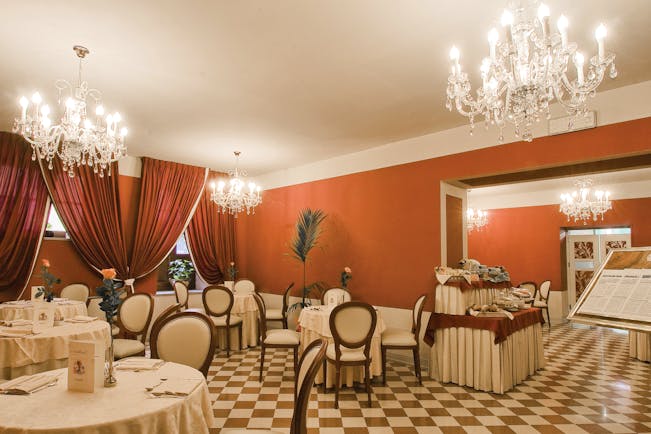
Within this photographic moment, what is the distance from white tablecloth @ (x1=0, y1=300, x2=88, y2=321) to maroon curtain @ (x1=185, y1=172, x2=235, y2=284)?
297 cm

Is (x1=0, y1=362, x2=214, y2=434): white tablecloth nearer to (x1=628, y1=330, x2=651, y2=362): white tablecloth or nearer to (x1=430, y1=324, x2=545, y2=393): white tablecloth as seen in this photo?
(x1=430, y1=324, x2=545, y2=393): white tablecloth

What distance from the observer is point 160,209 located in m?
7.23

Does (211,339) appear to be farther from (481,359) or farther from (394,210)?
(394,210)

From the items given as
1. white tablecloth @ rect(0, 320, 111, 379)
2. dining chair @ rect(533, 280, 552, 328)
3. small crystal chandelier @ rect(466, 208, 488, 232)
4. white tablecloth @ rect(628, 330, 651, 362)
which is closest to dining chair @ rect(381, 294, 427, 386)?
white tablecloth @ rect(0, 320, 111, 379)

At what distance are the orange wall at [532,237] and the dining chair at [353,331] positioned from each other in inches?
297

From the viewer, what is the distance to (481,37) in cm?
318

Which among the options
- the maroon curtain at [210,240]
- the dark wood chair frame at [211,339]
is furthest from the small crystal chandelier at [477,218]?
the dark wood chair frame at [211,339]

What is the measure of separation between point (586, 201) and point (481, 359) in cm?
553

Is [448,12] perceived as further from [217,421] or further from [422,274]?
[217,421]

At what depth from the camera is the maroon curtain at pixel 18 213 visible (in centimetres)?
552

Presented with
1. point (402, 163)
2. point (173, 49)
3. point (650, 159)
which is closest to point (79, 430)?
point (173, 49)

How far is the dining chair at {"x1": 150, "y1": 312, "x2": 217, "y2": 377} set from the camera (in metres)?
2.90

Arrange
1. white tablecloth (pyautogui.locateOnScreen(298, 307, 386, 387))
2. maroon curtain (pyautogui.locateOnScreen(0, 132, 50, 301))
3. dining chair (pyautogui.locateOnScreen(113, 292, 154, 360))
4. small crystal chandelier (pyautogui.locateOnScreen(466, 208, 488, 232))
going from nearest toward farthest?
white tablecloth (pyautogui.locateOnScreen(298, 307, 386, 387)) < dining chair (pyautogui.locateOnScreen(113, 292, 154, 360)) < maroon curtain (pyautogui.locateOnScreen(0, 132, 50, 301)) < small crystal chandelier (pyautogui.locateOnScreen(466, 208, 488, 232))

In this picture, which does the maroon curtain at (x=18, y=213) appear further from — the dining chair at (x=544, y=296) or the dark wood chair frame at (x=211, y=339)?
the dining chair at (x=544, y=296)
